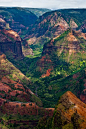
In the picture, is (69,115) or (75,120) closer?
(75,120)

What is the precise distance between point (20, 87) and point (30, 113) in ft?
143

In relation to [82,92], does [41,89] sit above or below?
below

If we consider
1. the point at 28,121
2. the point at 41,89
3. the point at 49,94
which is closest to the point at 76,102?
the point at 28,121

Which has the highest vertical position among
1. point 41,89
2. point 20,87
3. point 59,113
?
point 59,113

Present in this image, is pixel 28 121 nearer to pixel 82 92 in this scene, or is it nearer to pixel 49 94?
pixel 82 92

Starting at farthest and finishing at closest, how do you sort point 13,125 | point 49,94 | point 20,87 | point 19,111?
point 49,94 → point 20,87 → point 19,111 → point 13,125

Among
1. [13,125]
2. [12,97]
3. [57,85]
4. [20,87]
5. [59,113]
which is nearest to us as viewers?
[59,113]

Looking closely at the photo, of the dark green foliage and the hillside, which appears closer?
the dark green foliage

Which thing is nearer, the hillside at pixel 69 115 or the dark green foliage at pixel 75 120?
the dark green foliage at pixel 75 120

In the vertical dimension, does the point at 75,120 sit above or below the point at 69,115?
below

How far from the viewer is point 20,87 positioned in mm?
166500

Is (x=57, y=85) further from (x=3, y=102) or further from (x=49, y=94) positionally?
(x=3, y=102)

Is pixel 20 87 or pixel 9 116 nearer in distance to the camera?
pixel 9 116

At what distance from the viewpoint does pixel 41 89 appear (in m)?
200
